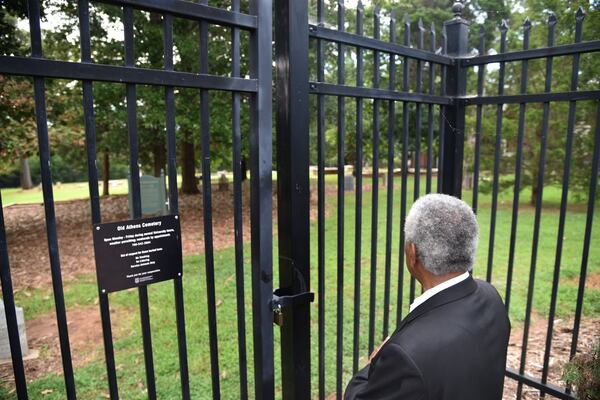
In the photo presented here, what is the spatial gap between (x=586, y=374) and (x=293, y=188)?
7.66 ft

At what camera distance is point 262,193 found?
2.12 m

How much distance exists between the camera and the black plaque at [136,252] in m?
1.71

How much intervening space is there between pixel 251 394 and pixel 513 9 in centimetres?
1557

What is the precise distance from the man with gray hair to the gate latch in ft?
1.84

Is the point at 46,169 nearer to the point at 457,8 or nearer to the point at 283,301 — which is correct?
the point at 283,301

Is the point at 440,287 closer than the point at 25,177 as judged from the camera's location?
Yes

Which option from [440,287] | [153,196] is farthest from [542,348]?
[153,196]

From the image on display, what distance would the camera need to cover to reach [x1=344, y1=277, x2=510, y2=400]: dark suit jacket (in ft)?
4.65

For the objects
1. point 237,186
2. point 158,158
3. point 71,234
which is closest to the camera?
point 237,186

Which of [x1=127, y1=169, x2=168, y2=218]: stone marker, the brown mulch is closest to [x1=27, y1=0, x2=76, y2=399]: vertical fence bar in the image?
the brown mulch

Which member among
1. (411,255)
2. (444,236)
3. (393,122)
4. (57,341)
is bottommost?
(57,341)

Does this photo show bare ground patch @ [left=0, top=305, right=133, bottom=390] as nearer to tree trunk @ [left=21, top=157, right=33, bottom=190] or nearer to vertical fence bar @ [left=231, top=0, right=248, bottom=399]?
vertical fence bar @ [left=231, top=0, right=248, bottom=399]

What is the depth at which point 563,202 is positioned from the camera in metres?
2.88

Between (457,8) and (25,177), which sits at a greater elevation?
(457,8)
